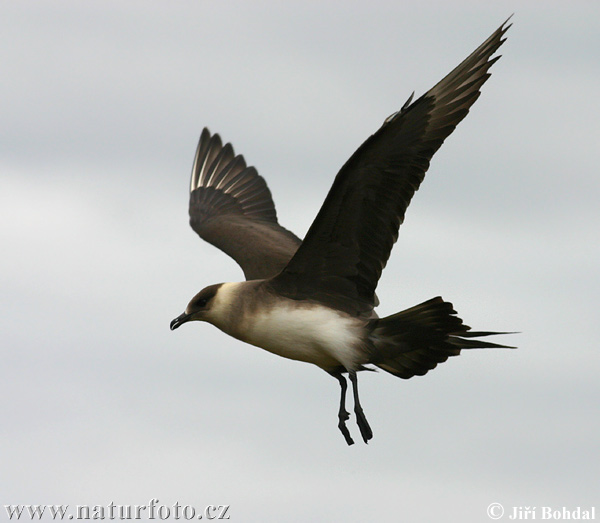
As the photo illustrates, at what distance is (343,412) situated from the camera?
33.9ft

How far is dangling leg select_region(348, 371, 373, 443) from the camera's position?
9938mm

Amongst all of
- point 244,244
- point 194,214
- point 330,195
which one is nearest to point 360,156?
point 330,195

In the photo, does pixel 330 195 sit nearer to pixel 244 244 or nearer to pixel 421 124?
pixel 421 124

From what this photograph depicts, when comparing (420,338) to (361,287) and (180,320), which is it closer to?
(361,287)

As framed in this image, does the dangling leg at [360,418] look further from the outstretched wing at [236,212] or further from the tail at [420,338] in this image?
the outstretched wing at [236,212]

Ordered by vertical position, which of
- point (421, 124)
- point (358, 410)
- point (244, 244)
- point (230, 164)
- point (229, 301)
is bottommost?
point (358, 410)

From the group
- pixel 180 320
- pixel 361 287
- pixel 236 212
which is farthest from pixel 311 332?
pixel 236 212

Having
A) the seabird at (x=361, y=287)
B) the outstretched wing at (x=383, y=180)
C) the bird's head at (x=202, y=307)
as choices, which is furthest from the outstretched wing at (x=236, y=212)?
the outstretched wing at (x=383, y=180)

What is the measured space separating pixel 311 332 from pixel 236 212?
3782 millimetres

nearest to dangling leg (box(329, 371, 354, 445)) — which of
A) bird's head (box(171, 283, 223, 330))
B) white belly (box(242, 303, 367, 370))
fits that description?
white belly (box(242, 303, 367, 370))

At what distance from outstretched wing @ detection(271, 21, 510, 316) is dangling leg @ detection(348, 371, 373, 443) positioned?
0.86 m

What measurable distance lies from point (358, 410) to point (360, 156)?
217 cm

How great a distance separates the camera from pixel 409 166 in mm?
9430

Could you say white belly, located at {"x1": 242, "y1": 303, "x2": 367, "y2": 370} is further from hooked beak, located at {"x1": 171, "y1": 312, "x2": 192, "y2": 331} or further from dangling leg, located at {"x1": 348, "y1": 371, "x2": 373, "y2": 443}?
hooked beak, located at {"x1": 171, "y1": 312, "x2": 192, "y2": 331}
